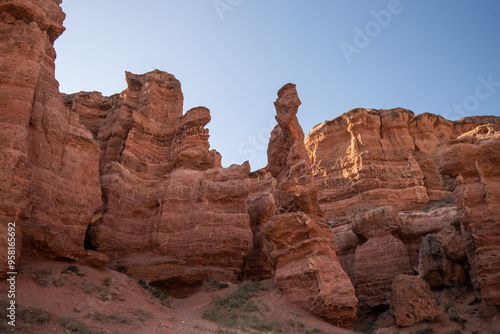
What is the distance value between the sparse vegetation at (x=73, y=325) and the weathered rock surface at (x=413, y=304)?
14.5 m

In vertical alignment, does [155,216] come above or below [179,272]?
above

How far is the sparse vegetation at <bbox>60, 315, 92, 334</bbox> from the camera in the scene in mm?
9266

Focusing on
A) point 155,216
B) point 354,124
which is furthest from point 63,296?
point 354,124

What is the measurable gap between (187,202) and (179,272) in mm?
4801

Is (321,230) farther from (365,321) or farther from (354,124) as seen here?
(354,124)

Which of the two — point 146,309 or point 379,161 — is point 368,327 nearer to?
point 146,309

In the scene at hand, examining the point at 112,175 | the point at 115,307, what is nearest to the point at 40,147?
the point at 112,175

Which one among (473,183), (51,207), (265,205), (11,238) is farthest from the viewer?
(265,205)

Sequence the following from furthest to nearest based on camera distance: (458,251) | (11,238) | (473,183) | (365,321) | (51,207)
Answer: (365,321)
(458,251)
(473,183)
(51,207)
(11,238)

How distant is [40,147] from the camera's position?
1686 centimetres

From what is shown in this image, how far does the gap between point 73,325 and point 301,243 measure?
1045cm

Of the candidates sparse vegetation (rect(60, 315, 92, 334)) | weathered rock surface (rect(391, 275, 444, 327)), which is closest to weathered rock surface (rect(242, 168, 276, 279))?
weathered rock surface (rect(391, 275, 444, 327))

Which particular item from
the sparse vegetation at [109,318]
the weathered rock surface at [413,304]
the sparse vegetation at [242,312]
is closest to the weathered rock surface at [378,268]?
the weathered rock surface at [413,304]

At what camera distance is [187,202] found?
2322 centimetres
